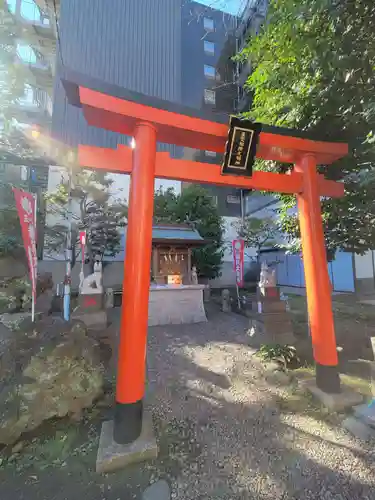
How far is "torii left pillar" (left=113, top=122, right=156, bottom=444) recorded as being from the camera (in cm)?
275

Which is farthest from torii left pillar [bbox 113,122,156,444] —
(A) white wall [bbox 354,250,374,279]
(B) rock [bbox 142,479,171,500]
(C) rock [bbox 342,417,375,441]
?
(A) white wall [bbox 354,250,374,279]

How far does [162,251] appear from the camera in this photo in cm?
1127

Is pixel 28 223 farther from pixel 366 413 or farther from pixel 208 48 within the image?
pixel 208 48

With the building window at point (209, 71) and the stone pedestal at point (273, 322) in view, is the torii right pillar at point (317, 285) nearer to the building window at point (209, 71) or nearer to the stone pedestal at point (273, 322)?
the stone pedestal at point (273, 322)

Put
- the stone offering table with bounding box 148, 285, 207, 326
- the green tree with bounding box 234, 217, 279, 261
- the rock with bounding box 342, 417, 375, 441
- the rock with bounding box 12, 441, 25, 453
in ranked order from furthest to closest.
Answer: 1. the green tree with bounding box 234, 217, 279, 261
2. the stone offering table with bounding box 148, 285, 207, 326
3. the rock with bounding box 342, 417, 375, 441
4. the rock with bounding box 12, 441, 25, 453

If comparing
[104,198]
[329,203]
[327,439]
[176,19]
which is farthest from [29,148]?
[176,19]

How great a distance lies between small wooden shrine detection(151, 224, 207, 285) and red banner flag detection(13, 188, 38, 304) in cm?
639

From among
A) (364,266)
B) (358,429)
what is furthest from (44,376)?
(364,266)

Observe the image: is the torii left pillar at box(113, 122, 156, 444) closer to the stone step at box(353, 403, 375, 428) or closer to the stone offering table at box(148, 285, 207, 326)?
the stone step at box(353, 403, 375, 428)

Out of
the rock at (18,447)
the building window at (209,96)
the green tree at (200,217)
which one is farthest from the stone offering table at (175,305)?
the building window at (209,96)

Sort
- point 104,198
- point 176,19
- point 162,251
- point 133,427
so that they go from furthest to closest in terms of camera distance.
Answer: point 176,19 < point 104,198 < point 162,251 < point 133,427

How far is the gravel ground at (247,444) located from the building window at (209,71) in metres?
27.7

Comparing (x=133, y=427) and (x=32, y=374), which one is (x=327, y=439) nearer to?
(x=133, y=427)

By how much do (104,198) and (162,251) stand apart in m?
7.31
